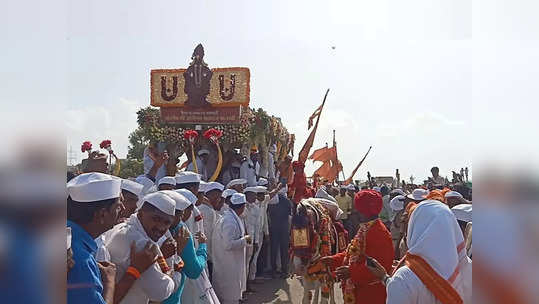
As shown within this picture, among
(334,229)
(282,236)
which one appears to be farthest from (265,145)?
(334,229)

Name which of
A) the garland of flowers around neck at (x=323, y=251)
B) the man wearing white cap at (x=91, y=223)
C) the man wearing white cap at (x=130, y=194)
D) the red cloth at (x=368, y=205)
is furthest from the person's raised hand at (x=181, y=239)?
the garland of flowers around neck at (x=323, y=251)

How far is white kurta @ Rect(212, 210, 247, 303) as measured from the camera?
563 centimetres

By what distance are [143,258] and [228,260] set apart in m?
3.12

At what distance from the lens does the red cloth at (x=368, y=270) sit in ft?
13.2

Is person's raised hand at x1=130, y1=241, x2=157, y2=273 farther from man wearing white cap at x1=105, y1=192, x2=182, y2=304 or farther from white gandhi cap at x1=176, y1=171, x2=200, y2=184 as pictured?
white gandhi cap at x1=176, y1=171, x2=200, y2=184

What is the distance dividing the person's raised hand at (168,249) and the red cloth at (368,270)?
1.63 m

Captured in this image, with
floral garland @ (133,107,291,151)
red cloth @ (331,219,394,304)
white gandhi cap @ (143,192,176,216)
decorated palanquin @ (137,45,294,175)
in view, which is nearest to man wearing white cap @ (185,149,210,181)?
decorated palanquin @ (137,45,294,175)

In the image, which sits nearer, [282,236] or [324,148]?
[282,236]

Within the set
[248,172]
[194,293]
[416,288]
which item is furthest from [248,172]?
[416,288]
